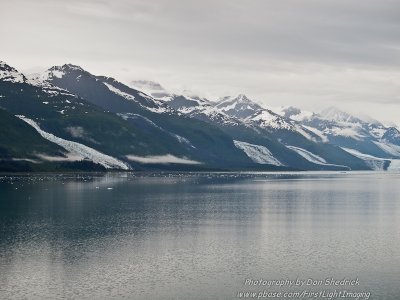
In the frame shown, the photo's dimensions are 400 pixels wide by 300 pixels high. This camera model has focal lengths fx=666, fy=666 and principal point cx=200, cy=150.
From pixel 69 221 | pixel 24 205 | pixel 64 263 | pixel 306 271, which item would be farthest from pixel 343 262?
pixel 24 205

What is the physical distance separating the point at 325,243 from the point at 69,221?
57.7 meters

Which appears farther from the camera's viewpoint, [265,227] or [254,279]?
[265,227]

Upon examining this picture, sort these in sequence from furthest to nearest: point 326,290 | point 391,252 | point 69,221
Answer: point 69,221, point 391,252, point 326,290

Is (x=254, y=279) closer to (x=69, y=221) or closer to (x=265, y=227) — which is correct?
(x=265, y=227)

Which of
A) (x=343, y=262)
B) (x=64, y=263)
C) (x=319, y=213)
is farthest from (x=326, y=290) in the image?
(x=319, y=213)

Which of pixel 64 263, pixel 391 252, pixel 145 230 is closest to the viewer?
pixel 64 263

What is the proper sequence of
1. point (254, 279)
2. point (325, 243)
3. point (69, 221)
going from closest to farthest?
1. point (254, 279)
2. point (325, 243)
3. point (69, 221)

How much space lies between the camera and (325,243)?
116 metres

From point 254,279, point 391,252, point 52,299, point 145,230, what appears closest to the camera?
point 52,299

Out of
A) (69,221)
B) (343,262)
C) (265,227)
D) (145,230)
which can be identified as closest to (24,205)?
(69,221)

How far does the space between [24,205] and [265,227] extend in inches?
2844

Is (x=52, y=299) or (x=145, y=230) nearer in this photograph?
(x=52, y=299)

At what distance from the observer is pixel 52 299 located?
75.0 meters

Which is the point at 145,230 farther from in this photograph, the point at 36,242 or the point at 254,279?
the point at 254,279
